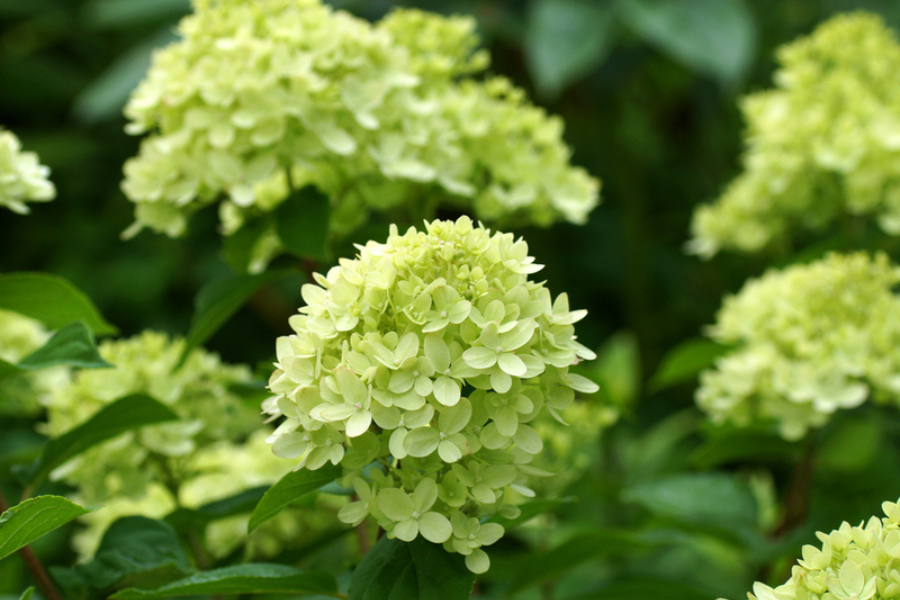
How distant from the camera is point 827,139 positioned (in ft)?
4.05

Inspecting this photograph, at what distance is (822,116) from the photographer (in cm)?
123

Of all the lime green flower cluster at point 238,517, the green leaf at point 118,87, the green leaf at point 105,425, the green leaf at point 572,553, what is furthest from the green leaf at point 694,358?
the green leaf at point 118,87

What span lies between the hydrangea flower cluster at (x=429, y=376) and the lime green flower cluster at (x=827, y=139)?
77cm

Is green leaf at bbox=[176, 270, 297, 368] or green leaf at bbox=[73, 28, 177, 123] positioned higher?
green leaf at bbox=[176, 270, 297, 368]

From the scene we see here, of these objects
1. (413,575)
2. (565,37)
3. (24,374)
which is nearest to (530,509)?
(413,575)

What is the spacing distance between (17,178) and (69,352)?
0.58 feet

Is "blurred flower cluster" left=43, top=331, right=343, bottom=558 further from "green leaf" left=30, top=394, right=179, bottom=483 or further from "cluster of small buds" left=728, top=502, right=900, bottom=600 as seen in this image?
"cluster of small buds" left=728, top=502, right=900, bottom=600

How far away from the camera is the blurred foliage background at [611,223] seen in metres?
1.37

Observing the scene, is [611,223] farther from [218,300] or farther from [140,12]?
[218,300]

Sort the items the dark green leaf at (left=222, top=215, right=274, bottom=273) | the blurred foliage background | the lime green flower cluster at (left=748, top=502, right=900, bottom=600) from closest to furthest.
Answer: the lime green flower cluster at (left=748, top=502, right=900, bottom=600) → the dark green leaf at (left=222, top=215, right=274, bottom=273) → the blurred foliage background

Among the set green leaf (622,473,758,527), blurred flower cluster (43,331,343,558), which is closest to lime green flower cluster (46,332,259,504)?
blurred flower cluster (43,331,343,558)

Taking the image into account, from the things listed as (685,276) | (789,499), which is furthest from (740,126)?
(789,499)

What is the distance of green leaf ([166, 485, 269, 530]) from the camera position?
865 millimetres

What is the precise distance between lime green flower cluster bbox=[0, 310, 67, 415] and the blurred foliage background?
56cm
